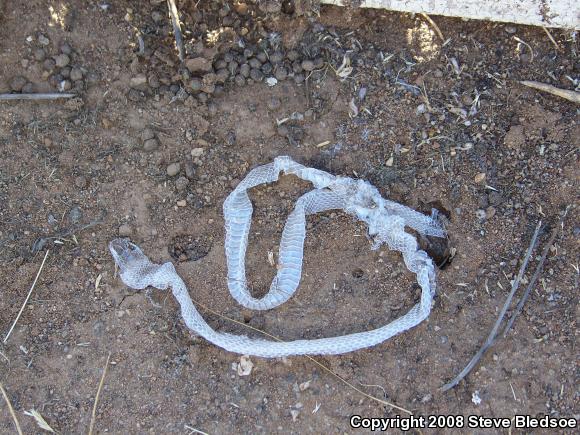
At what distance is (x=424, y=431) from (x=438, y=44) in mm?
1604

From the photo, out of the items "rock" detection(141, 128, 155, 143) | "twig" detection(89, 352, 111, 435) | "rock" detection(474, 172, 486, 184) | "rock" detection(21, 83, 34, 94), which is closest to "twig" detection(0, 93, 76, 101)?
"rock" detection(21, 83, 34, 94)

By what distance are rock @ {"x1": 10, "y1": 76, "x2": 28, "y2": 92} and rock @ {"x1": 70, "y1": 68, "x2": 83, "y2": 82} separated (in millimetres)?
195

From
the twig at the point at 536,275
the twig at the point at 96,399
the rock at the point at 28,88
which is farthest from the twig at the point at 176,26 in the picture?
the twig at the point at 536,275

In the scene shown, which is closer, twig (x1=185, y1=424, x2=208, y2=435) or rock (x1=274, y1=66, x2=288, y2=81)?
twig (x1=185, y1=424, x2=208, y2=435)

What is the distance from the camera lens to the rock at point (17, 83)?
2.34 metres

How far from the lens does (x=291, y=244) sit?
237 cm

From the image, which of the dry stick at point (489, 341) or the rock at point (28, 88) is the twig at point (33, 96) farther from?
the dry stick at point (489, 341)

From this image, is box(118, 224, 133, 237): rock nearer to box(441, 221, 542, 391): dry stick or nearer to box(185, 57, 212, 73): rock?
box(185, 57, 212, 73): rock

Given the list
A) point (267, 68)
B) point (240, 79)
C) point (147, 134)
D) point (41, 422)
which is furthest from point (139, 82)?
point (41, 422)

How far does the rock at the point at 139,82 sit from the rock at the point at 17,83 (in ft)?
1.42

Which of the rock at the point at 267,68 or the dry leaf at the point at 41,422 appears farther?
the rock at the point at 267,68

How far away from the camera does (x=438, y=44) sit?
243 centimetres

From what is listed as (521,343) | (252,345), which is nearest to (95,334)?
(252,345)

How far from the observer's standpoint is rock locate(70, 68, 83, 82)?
235 centimetres
